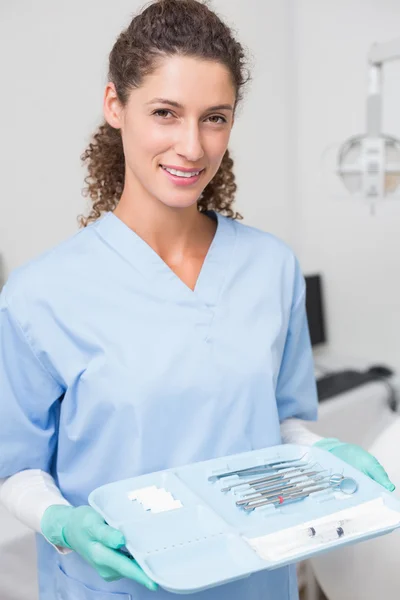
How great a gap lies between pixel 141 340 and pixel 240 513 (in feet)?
0.88

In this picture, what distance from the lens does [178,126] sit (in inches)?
37.2

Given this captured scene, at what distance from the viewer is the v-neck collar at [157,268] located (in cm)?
101

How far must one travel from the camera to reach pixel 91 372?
92 centimetres

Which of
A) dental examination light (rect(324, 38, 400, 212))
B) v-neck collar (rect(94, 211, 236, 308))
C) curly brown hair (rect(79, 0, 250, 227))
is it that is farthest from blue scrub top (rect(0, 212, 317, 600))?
dental examination light (rect(324, 38, 400, 212))

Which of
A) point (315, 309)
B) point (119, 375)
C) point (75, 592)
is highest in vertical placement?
point (119, 375)

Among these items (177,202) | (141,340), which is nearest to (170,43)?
(177,202)

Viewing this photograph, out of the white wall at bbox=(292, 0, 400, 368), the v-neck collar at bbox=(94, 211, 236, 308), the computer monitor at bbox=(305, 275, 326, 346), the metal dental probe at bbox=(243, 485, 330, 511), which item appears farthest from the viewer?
the computer monitor at bbox=(305, 275, 326, 346)

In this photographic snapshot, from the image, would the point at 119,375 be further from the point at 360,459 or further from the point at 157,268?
the point at 360,459

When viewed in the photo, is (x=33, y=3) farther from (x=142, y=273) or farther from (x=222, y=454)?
(x=222, y=454)

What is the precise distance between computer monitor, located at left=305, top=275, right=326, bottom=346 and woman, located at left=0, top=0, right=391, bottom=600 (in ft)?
5.23

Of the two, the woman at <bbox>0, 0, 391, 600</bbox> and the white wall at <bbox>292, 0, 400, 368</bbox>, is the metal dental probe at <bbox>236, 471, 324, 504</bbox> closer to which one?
the woman at <bbox>0, 0, 391, 600</bbox>

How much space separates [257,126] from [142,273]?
1.63 meters

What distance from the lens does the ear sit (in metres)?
1.02

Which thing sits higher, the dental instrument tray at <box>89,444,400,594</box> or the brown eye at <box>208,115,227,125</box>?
the brown eye at <box>208,115,227,125</box>
